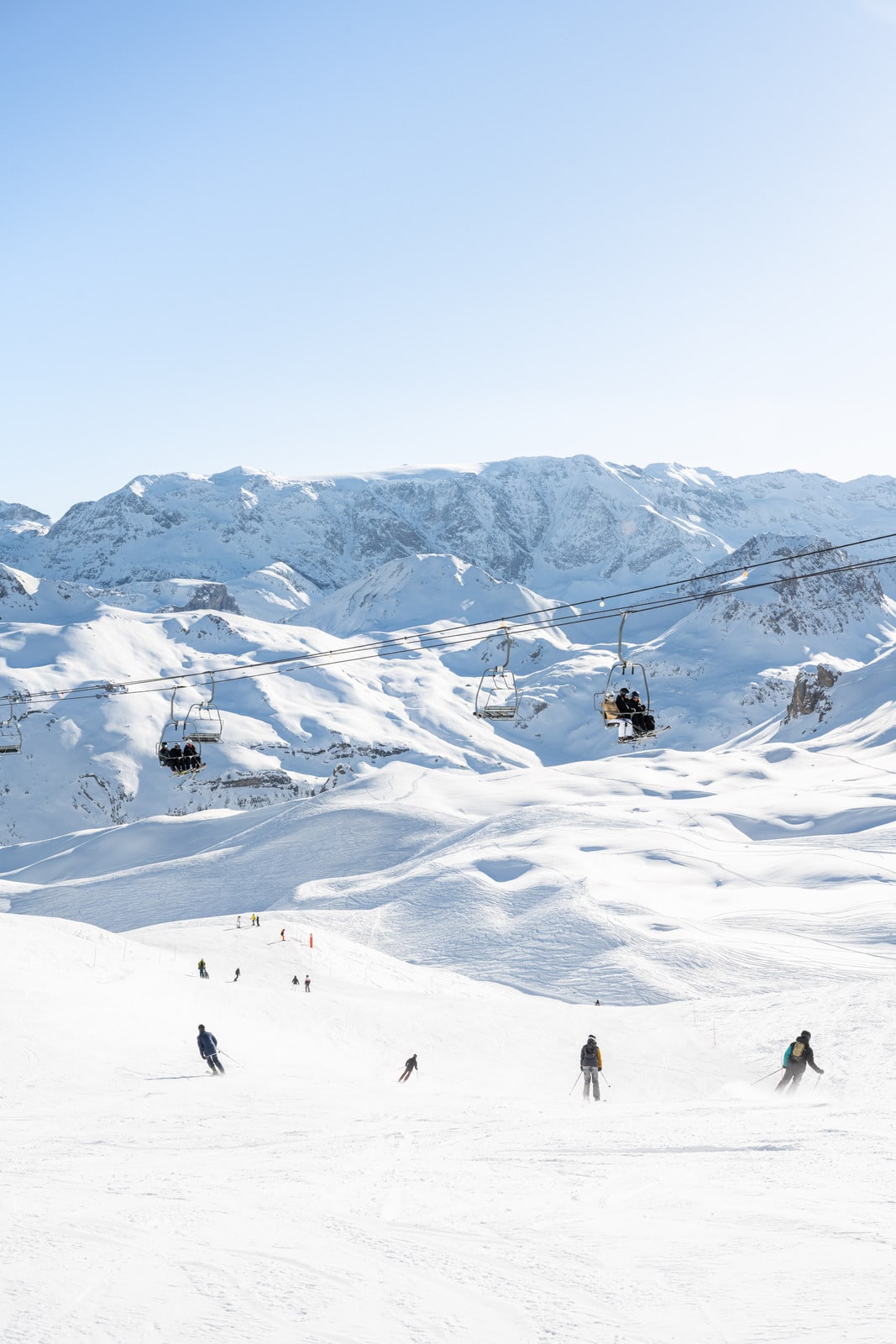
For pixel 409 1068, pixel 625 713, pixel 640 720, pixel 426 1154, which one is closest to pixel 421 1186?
→ pixel 426 1154

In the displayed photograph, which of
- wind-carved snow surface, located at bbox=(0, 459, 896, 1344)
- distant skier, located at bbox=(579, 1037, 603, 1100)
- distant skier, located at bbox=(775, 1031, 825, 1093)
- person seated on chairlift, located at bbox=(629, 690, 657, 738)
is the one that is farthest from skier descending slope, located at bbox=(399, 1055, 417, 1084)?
person seated on chairlift, located at bbox=(629, 690, 657, 738)

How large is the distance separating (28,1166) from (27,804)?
163649 mm

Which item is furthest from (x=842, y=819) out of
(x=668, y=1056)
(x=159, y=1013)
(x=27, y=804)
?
(x=27, y=804)

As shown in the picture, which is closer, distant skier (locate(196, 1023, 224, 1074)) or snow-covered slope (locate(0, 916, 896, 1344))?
snow-covered slope (locate(0, 916, 896, 1344))

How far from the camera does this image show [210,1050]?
22.8 meters

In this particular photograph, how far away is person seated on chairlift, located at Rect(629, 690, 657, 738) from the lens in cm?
2445

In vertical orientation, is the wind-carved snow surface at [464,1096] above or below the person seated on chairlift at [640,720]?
below

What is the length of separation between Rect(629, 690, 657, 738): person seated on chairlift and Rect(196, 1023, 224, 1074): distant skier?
11.5 m

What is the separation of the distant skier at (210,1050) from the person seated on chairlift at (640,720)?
11.5 m

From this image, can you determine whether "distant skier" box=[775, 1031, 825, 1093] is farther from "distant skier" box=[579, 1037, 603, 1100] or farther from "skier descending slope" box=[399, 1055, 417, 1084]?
"skier descending slope" box=[399, 1055, 417, 1084]

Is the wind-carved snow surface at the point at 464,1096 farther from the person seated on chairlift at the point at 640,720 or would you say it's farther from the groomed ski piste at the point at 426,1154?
the person seated on chairlift at the point at 640,720

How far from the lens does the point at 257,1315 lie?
27.7 feet

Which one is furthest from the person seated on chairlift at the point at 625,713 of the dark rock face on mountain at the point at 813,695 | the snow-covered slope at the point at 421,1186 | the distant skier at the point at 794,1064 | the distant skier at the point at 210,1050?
the dark rock face on mountain at the point at 813,695

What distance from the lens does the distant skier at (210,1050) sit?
22672 mm
